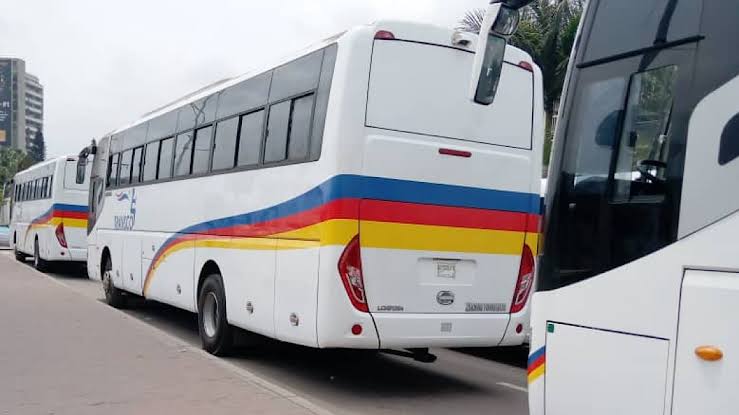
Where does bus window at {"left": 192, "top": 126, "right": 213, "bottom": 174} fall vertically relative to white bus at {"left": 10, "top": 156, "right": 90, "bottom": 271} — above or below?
above

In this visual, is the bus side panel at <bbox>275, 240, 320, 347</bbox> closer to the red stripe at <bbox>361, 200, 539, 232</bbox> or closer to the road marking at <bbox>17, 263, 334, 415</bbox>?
the road marking at <bbox>17, 263, 334, 415</bbox>

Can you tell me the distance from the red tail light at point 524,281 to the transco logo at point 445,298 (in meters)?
0.75

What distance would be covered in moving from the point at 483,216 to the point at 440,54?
1634 millimetres

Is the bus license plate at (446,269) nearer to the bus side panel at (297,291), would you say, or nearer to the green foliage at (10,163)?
the bus side panel at (297,291)

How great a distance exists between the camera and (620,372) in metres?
3.70

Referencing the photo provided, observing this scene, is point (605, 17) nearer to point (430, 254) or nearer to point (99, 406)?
point (430, 254)

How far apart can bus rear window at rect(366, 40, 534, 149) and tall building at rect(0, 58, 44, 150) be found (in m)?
76.2

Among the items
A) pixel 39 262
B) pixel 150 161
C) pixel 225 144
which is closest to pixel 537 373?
pixel 225 144

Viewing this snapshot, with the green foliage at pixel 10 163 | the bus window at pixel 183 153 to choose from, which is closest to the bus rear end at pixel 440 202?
the bus window at pixel 183 153

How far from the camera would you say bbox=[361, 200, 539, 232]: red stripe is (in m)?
6.95

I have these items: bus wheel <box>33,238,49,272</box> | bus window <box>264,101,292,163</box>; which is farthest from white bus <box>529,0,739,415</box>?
bus wheel <box>33,238,49,272</box>

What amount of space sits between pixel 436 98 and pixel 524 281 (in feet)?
6.76

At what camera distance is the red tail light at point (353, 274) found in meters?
6.84

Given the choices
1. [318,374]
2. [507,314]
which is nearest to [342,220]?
[507,314]
